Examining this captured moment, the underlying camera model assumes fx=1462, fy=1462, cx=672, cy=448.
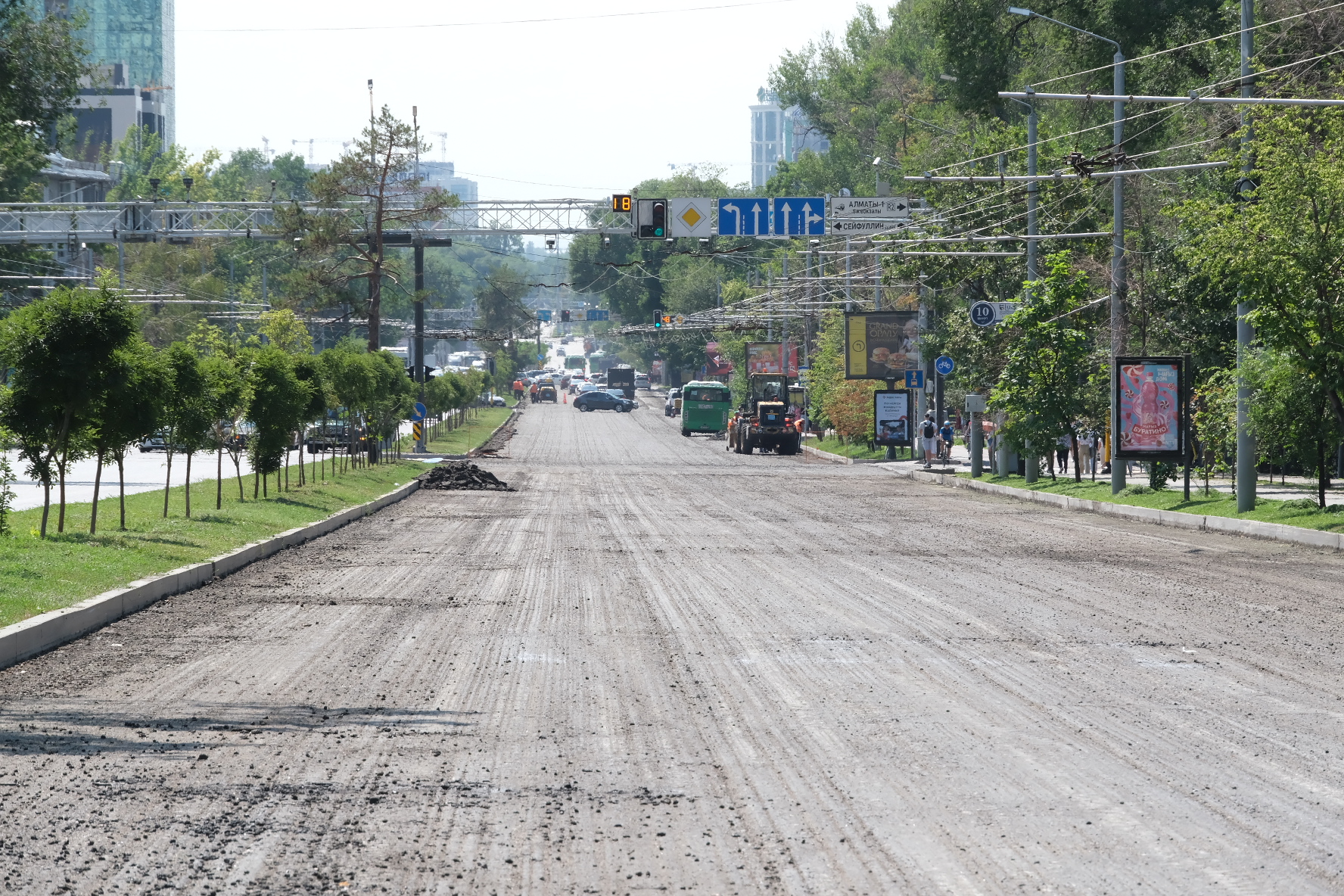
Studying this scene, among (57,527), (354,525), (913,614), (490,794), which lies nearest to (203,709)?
(490,794)

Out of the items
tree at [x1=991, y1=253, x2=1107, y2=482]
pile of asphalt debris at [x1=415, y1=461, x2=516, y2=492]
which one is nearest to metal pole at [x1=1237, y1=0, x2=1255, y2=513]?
tree at [x1=991, y1=253, x2=1107, y2=482]

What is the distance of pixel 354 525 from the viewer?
27.9 metres

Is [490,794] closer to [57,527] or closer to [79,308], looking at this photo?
[79,308]

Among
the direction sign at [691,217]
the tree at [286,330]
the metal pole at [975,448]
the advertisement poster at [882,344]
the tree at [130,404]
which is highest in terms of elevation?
the direction sign at [691,217]

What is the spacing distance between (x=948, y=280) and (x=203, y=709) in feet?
131

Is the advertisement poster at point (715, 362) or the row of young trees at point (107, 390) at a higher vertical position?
the advertisement poster at point (715, 362)

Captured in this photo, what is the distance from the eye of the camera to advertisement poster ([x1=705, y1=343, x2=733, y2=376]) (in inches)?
4791

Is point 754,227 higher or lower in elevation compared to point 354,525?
higher

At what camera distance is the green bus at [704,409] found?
3415 inches

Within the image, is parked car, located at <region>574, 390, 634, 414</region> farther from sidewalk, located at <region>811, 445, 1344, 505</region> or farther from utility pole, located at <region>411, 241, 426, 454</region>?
sidewalk, located at <region>811, 445, 1344, 505</region>

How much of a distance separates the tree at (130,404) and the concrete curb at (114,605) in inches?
88.0

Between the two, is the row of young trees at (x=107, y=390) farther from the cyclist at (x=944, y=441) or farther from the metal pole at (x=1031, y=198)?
the cyclist at (x=944, y=441)

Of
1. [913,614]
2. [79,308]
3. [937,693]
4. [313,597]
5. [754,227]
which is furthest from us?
[754,227]

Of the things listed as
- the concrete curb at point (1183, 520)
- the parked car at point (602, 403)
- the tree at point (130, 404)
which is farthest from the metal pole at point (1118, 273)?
the parked car at point (602, 403)
